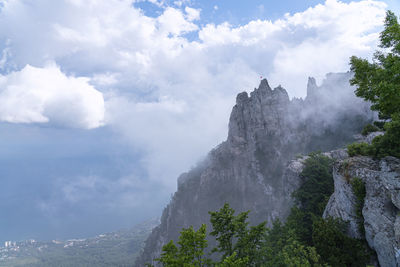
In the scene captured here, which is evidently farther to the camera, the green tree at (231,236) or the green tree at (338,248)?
the green tree at (231,236)

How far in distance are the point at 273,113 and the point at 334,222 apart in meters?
105

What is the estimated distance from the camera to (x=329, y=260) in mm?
19750

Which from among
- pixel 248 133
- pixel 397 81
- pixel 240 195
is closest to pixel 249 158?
pixel 248 133

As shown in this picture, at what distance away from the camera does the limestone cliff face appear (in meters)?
107

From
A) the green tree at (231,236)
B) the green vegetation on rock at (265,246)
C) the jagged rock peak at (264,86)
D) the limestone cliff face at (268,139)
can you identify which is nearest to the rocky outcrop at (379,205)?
the green vegetation on rock at (265,246)

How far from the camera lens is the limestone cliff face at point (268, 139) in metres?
107

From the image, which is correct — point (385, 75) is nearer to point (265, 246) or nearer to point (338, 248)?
point (338, 248)

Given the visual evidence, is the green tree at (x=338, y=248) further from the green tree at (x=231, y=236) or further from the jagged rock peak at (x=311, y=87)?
the jagged rock peak at (x=311, y=87)

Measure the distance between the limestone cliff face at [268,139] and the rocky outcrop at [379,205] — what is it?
8173 centimetres

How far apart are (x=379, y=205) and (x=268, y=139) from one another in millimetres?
104297

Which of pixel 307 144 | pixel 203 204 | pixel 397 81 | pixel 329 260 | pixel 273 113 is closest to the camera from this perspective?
pixel 397 81

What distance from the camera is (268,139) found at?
398ft

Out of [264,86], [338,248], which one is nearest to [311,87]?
[264,86]

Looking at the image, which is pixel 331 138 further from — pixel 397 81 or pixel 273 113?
pixel 397 81
